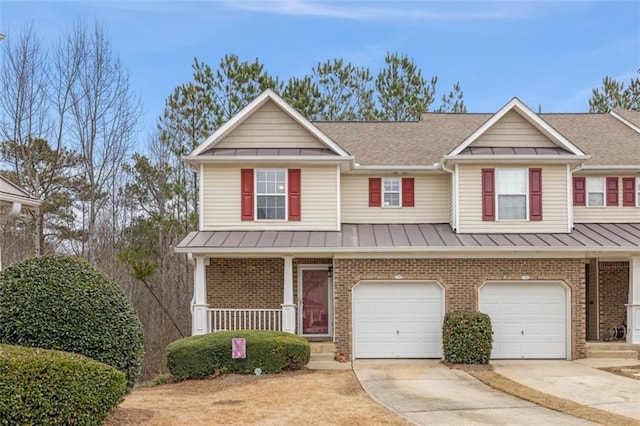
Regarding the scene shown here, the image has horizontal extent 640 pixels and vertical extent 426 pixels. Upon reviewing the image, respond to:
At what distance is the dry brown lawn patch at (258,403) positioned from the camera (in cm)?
908

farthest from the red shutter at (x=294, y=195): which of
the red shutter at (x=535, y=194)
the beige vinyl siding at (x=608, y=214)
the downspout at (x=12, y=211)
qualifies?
the beige vinyl siding at (x=608, y=214)

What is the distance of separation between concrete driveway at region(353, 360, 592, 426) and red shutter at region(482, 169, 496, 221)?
4613 mm

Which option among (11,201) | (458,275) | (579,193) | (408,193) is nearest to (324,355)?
(458,275)

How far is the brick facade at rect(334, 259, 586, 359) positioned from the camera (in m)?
15.9

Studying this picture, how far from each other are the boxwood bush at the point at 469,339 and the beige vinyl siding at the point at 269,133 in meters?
6.45

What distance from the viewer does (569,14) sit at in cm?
1883

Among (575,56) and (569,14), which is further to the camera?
(575,56)

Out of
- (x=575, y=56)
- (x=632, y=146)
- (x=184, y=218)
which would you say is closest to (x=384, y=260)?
(x=632, y=146)

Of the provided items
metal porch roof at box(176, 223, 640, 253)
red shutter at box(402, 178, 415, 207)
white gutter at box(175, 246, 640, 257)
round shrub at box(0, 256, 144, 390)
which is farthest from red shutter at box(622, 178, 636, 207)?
round shrub at box(0, 256, 144, 390)

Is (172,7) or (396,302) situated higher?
(172,7)

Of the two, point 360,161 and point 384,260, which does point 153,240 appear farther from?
point 384,260

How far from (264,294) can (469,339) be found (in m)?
5.78

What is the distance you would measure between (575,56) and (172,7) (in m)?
14.5

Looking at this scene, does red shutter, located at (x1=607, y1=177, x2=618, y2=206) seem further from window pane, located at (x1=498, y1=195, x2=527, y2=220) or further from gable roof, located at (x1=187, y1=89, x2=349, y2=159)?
gable roof, located at (x1=187, y1=89, x2=349, y2=159)
